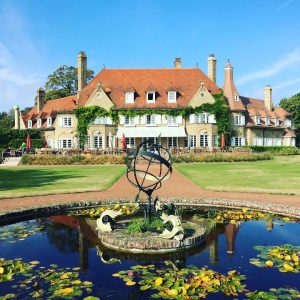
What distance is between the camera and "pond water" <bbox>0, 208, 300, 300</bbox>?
7297 mm

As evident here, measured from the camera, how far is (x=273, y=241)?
414 inches

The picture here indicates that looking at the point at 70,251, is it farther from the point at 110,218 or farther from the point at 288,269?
the point at 288,269

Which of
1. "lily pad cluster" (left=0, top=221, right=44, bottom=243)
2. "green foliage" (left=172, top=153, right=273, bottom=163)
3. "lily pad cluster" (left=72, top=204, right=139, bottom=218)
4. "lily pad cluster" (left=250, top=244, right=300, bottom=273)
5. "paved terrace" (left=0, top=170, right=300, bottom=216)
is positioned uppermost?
"green foliage" (left=172, top=153, right=273, bottom=163)

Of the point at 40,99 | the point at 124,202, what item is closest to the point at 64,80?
the point at 40,99

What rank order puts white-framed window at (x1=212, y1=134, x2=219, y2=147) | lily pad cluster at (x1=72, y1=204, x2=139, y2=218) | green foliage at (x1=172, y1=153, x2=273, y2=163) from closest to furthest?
lily pad cluster at (x1=72, y1=204, x2=139, y2=218), green foliage at (x1=172, y1=153, x2=273, y2=163), white-framed window at (x1=212, y1=134, x2=219, y2=147)

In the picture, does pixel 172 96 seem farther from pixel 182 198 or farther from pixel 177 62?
pixel 182 198

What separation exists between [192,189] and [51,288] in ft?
44.4

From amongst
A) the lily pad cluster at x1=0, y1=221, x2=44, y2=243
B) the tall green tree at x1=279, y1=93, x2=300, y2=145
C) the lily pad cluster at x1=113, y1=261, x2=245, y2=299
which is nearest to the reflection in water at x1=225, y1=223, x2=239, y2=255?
the lily pad cluster at x1=113, y1=261, x2=245, y2=299

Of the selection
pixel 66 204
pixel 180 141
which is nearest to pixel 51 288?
pixel 66 204

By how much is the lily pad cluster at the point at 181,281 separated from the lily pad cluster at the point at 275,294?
1.01 ft

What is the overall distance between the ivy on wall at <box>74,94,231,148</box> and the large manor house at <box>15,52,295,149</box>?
1.36 ft

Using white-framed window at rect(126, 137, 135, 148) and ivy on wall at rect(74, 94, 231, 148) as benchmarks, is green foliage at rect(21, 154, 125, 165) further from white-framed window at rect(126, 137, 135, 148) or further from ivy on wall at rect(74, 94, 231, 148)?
ivy on wall at rect(74, 94, 231, 148)

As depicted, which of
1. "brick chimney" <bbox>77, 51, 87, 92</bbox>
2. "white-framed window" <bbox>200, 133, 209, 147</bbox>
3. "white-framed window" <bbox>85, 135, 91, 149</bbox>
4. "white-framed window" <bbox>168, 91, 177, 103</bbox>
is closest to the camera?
"white-framed window" <bbox>85, 135, 91, 149</bbox>

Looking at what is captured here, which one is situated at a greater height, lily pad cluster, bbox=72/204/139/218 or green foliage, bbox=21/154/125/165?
green foliage, bbox=21/154/125/165
